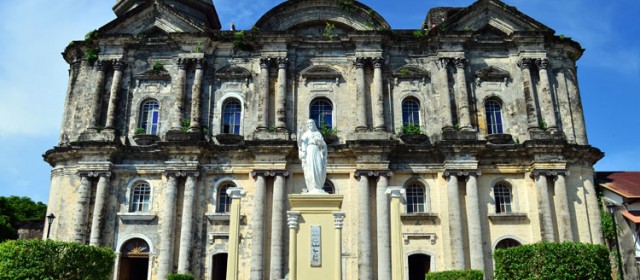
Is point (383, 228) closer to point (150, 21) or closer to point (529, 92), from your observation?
point (529, 92)

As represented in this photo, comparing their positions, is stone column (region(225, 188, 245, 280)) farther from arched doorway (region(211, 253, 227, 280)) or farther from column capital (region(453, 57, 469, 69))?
column capital (region(453, 57, 469, 69))

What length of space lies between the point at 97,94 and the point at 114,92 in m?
0.80

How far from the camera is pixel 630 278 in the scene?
23.4 metres

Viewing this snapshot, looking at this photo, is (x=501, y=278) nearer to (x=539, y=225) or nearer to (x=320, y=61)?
(x=539, y=225)

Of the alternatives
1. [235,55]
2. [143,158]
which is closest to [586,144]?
[235,55]

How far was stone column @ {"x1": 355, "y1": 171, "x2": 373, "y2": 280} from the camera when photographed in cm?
2308

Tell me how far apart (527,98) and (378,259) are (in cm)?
1063

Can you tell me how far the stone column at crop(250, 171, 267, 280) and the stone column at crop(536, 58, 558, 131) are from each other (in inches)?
536

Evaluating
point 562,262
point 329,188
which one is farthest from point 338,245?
point 329,188

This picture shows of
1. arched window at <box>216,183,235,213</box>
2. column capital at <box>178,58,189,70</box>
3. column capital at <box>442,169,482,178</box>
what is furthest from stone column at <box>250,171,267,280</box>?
column capital at <box>442,169,482,178</box>

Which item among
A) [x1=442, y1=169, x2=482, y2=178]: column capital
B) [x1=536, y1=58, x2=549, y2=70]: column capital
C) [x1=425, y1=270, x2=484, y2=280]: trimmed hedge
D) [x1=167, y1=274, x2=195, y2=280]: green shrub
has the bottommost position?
[x1=425, y1=270, x2=484, y2=280]: trimmed hedge

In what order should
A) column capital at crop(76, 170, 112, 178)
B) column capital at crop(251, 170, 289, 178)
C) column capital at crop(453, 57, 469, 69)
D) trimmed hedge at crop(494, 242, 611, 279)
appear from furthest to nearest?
1. column capital at crop(453, 57, 469, 69)
2. column capital at crop(76, 170, 112, 178)
3. column capital at crop(251, 170, 289, 178)
4. trimmed hedge at crop(494, 242, 611, 279)

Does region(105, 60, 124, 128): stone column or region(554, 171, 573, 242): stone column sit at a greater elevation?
region(105, 60, 124, 128): stone column

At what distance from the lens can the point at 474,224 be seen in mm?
23484
